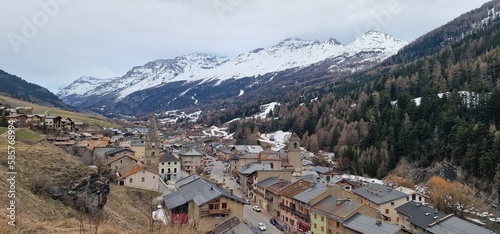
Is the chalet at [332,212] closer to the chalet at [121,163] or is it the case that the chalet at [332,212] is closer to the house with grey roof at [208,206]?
the house with grey roof at [208,206]

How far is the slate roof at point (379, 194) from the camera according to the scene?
41.3 m

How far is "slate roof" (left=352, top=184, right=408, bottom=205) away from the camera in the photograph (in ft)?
135

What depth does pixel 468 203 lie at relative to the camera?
44.8m

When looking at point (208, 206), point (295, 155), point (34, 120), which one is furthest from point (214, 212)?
point (34, 120)

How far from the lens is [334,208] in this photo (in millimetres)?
34156

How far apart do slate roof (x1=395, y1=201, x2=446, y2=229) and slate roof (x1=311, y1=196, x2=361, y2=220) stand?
559 centimetres

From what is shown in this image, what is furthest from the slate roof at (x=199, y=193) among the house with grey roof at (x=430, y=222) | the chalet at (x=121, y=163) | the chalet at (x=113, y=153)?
the chalet at (x=113, y=153)

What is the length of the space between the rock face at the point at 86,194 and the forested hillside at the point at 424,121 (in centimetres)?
5131

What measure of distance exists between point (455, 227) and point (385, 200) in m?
12.7

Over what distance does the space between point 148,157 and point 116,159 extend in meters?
6.18

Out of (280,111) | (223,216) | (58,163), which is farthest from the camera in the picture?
(280,111)

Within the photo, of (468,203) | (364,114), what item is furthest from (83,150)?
(364,114)

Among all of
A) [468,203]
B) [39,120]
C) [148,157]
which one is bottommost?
[468,203]

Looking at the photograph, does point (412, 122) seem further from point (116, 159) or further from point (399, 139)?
point (116, 159)
